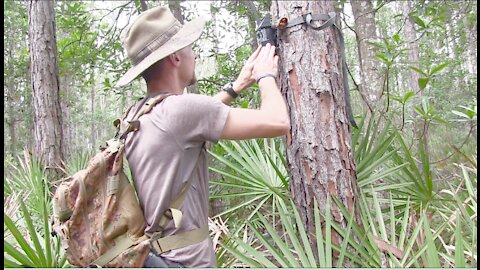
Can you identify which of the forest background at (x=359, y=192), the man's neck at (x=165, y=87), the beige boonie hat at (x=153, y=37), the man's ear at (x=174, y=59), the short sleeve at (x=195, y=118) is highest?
the beige boonie hat at (x=153, y=37)

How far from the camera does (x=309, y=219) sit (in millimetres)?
2129

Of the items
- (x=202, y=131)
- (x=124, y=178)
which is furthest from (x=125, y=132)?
(x=202, y=131)

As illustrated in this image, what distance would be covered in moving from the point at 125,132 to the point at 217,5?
6612 mm

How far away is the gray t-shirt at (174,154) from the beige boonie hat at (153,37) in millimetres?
258

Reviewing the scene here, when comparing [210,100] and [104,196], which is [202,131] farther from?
[104,196]

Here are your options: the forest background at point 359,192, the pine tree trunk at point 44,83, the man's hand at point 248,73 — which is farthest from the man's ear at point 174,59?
the pine tree trunk at point 44,83

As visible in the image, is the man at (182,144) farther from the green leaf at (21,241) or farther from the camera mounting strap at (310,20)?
the green leaf at (21,241)

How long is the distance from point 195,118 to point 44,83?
496 centimetres

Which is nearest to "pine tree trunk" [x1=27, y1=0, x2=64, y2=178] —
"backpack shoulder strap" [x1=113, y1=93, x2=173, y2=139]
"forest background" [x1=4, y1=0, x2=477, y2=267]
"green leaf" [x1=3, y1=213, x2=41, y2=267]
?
"forest background" [x1=4, y1=0, x2=477, y2=267]

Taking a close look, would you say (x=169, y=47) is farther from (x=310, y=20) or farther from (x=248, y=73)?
(x=310, y=20)

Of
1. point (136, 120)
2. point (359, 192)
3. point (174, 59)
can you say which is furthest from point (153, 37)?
point (359, 192)

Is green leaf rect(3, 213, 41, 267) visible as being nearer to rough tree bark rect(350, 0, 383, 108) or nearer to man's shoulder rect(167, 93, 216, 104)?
man's shoulder rect(167, 93, 216, 104)

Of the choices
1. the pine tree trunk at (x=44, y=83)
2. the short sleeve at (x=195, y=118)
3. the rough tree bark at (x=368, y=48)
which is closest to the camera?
the short sleeve at (x=195, y=118)

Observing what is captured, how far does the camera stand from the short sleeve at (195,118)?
1.56 meters
